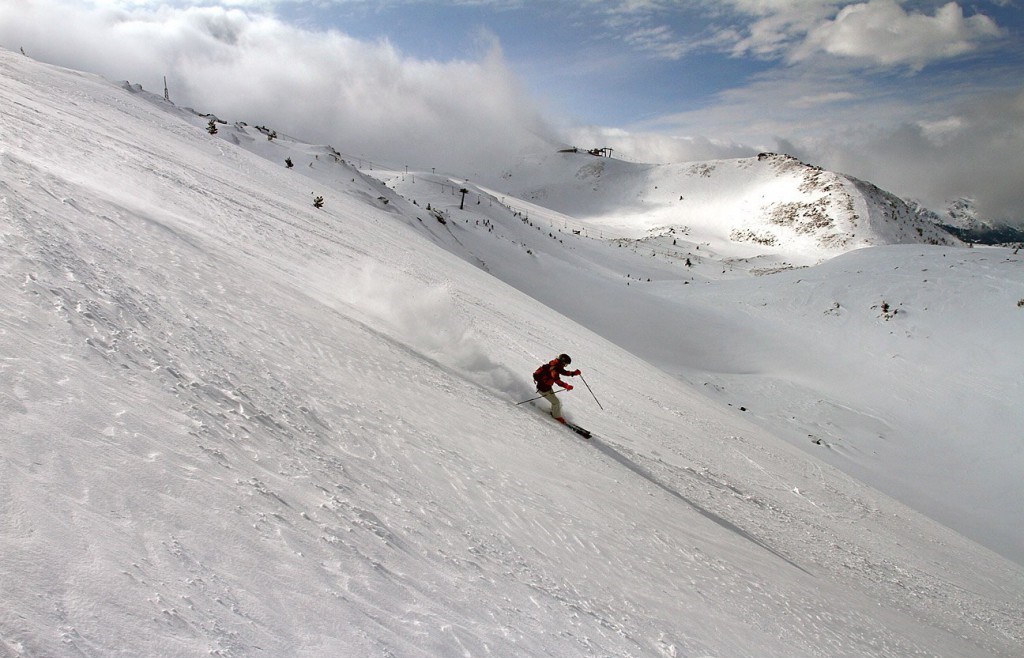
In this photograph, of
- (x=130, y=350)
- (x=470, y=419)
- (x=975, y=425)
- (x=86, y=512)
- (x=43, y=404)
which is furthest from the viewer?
(x=975, y=425)

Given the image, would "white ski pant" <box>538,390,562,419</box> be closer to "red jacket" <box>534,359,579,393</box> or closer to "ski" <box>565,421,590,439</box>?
"red jacket" <box>534,359,579,393</box>

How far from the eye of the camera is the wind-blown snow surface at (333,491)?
2404 mm

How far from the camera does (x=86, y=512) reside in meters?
2.38

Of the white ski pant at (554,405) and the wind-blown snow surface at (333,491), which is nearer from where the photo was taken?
the wind-blown snow surface at (333,491)

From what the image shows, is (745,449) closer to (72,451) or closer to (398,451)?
(398,451)

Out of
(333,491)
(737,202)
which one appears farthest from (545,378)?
(737,202)

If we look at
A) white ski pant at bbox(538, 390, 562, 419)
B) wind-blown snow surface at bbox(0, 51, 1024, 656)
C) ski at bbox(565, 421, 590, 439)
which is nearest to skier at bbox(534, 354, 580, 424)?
white ski pant at bbox(538, 390, 562, 419)

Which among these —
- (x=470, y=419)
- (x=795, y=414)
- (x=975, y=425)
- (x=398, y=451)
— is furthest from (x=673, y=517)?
(x=975, y=425)

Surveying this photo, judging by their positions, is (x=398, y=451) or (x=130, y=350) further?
(x=398, y=451)

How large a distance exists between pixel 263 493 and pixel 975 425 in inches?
806

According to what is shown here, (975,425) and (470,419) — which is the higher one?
(975,425)

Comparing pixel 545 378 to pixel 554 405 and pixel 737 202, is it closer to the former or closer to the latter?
pixel 554 405

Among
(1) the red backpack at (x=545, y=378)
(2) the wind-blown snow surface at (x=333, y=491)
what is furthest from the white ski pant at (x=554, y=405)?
(2) the wind-blown snow surface at (x=333, y=491)

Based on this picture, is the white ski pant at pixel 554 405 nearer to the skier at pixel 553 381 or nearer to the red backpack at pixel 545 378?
the skier at pixel 553 381
